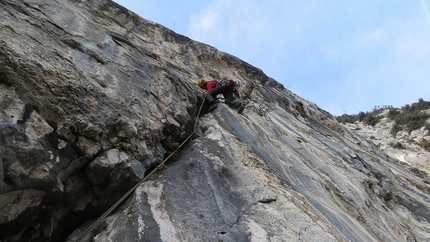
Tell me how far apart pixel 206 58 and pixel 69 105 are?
9467mm

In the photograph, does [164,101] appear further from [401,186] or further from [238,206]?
[401,186]

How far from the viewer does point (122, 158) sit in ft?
15.0

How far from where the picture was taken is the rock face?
3.88 metres

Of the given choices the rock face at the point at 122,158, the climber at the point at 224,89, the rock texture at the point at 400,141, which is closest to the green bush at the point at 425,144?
the rock texture at the point at 400,141

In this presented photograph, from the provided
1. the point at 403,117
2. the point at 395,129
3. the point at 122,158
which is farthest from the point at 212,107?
the point at 403,117

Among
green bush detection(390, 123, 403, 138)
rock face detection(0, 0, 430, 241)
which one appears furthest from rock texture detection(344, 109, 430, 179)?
rock face detection(0, 0, 430, 241)

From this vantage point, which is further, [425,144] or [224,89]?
[425,144]

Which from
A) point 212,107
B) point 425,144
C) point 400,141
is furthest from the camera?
point 400,141

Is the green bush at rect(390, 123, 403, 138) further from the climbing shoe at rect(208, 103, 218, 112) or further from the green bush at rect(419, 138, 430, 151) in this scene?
the climbing shoe at rect(208, 103, 218, 112)

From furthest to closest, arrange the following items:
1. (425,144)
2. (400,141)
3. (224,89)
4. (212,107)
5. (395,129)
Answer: (395,129)
(400,141)
(425,144)
(224,89)
(212,107)

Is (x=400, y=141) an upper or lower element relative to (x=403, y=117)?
lower

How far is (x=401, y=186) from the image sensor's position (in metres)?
11.9

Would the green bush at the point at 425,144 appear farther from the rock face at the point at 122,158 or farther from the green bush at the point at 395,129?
the rock face at the point at 122,158

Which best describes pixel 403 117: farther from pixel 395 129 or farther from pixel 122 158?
pixel 122 158
